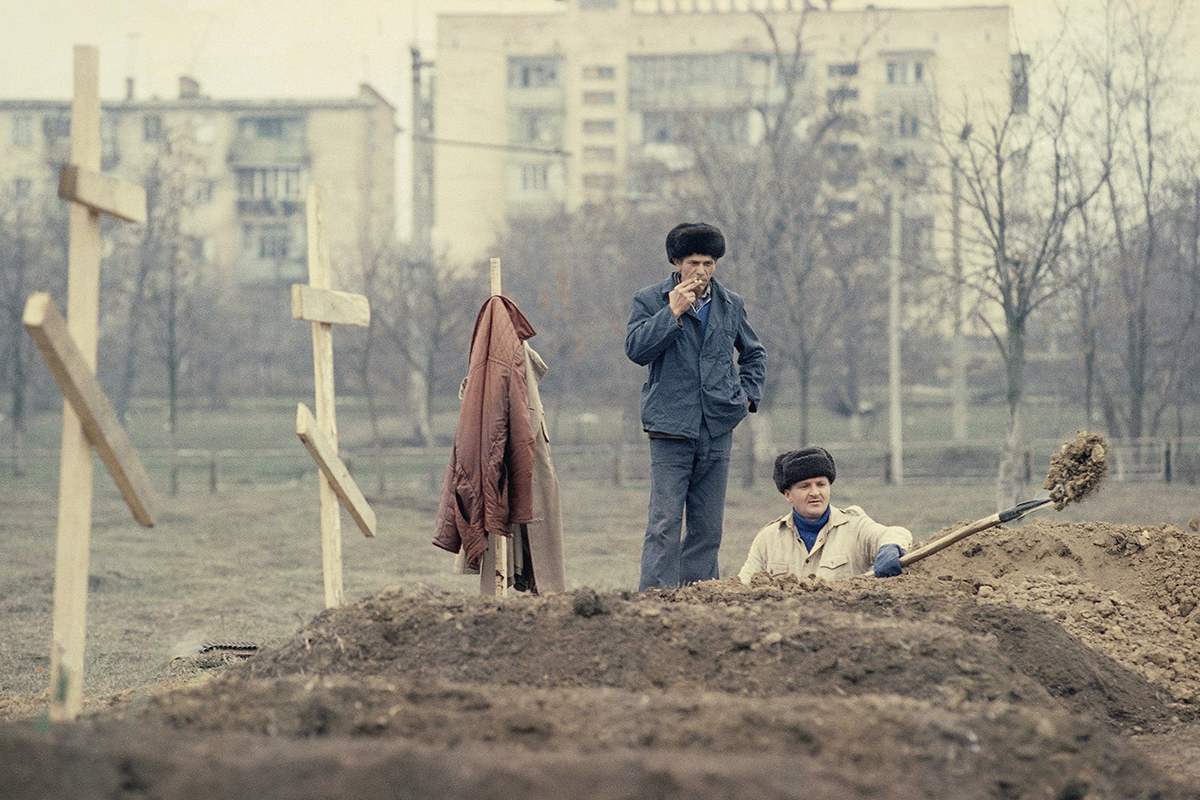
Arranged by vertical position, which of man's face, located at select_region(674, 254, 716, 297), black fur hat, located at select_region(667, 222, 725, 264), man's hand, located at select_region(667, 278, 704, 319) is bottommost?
man's hand, located at select_region(667, 278, 704, 319)

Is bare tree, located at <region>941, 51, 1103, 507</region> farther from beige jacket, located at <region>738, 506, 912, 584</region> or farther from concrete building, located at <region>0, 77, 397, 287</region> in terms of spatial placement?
→ concrete building, located at <region>0, 77, 397, 287</region>

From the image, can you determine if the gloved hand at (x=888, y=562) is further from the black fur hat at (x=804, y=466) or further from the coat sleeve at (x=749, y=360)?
the coat sleeve at (x=749, y=360)

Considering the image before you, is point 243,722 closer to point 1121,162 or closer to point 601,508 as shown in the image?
point 601,508

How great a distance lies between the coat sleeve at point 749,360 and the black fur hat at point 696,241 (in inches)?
18.5

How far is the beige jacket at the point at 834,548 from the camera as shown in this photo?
604 cm

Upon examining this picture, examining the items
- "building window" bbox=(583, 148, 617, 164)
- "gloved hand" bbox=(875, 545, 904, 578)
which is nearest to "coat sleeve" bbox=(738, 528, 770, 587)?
"gloved hand" bbox=(875, 545, 904, 578)

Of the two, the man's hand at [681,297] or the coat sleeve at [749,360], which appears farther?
the coat sleeve at [749,360]

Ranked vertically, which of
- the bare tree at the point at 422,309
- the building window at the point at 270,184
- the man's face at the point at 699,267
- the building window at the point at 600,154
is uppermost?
the building window at the point at 600,154

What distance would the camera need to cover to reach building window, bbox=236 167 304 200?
1817 inches

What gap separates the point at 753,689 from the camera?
3.88 metres

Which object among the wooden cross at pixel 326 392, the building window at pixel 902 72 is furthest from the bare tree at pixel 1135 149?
the building window at pixel 902 72

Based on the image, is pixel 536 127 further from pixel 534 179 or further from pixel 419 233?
pixel 419 233

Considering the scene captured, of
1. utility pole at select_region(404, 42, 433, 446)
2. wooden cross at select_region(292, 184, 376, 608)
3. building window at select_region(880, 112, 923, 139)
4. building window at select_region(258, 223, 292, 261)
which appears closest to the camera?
wooden cross at select_region(292, 184, 376, 608)

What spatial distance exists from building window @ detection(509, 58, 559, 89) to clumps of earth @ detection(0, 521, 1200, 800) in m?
44.8
